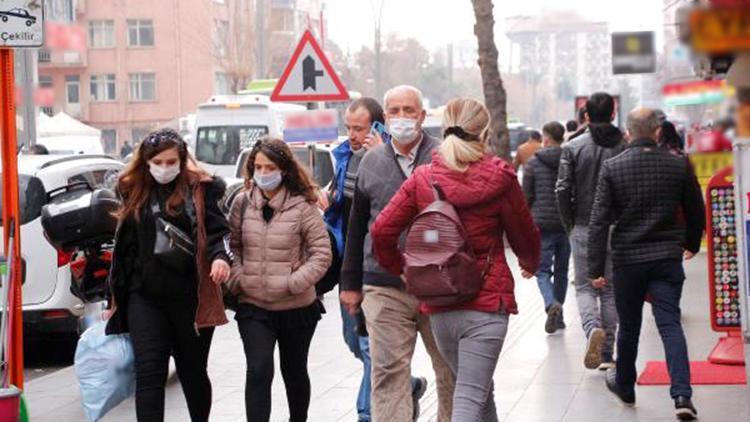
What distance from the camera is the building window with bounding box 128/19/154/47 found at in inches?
1663

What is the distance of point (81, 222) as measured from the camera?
800cm

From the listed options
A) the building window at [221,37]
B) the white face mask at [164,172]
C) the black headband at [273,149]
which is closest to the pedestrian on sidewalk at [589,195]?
the black headband at [273,149]

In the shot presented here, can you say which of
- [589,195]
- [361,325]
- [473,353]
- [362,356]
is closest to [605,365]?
[589,195]

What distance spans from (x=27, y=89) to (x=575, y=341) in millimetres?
4832

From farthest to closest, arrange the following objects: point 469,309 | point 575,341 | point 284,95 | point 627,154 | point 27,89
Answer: point 284,95 < point 575,341 < point 27,89 < point 627,154 < point 469,309

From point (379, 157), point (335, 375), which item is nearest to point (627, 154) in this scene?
point (379, 157)

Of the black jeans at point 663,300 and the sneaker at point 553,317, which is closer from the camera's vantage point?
the black jeans at point 663,300

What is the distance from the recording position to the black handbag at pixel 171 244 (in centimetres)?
656

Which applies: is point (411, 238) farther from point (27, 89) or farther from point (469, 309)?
point (27, 89)

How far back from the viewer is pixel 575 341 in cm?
1167

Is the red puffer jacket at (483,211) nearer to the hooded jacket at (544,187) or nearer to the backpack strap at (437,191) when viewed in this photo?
the backpack strap at (437,191)

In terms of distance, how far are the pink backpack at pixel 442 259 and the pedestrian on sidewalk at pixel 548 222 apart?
267 inches

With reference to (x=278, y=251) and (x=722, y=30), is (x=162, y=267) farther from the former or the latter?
(x=722, y=30)

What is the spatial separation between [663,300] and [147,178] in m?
2.95
